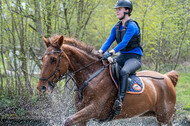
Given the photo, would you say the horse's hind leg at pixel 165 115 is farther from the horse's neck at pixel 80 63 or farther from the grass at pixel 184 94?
the grass at pixel 184 94

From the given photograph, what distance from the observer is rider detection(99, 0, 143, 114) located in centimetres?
383

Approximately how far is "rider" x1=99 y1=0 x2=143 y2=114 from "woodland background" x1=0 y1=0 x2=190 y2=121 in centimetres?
304

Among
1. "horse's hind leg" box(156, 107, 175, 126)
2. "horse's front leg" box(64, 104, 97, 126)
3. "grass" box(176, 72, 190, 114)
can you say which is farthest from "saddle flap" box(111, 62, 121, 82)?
"grass" box(176, 72, 190, 114)

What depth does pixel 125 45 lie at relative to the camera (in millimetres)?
3938

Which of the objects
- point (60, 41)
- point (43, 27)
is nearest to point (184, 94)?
point (43, 27)

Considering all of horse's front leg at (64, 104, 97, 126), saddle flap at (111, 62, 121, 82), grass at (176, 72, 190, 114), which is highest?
saddle flap at (111, 62, 121, 82)

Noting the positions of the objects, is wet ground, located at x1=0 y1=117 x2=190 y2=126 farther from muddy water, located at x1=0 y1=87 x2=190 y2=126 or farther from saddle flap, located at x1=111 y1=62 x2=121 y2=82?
saddle flap, located at x1=111 y1=62 x2=121 y2=82

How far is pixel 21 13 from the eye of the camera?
6625 millimetres

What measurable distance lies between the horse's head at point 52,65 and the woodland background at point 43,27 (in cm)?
340

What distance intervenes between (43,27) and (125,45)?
3.97 metres

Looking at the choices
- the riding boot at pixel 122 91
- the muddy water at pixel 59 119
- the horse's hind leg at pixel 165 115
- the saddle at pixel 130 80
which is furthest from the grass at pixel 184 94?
the riding boot at pixel 122 91

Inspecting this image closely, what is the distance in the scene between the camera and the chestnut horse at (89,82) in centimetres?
333

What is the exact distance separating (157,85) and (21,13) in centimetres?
468

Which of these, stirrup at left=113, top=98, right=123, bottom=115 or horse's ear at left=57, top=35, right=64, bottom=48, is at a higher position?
horse's ear at left=57, top=35, right=64, bottom=48
